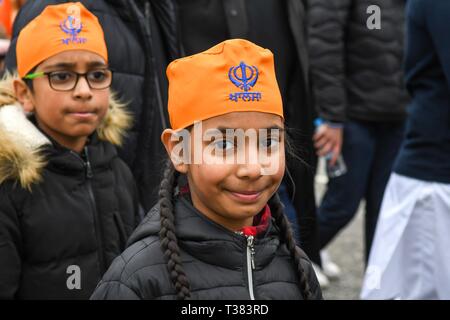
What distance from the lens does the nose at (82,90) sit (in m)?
3.12

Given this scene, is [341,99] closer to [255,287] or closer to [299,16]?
[299,16]

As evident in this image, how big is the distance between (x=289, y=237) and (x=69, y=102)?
110 cm

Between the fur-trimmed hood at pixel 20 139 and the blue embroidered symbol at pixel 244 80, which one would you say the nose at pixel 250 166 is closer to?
the blue embroidered symbol at pixel 244 80

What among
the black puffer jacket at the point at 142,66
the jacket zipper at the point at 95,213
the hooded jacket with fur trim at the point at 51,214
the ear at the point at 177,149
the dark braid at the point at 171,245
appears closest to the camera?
the dark braid at the point at 171,245

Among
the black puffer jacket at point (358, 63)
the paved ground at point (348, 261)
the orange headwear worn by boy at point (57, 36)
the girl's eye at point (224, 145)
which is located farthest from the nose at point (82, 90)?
the paved ground at point (348, 261)

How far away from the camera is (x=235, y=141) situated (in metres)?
2.24

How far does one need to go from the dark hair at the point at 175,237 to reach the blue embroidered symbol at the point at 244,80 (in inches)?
14.5

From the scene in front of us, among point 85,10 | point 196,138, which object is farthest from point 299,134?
point 196,138

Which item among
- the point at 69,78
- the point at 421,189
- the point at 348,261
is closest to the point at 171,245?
the point at 69,78

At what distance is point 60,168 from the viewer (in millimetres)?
3096

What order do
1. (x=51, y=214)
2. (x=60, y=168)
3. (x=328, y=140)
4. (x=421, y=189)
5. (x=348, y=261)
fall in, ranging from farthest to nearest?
1. (x=348, y=261)
2. (x=328, y=140)
3. (x=421, y=189)
4. (x=60, y=168)
5. (x=51, y=214)

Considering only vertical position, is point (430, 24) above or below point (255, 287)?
above

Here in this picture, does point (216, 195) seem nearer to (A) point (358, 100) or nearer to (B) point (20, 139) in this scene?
(B) point (20, 139)
